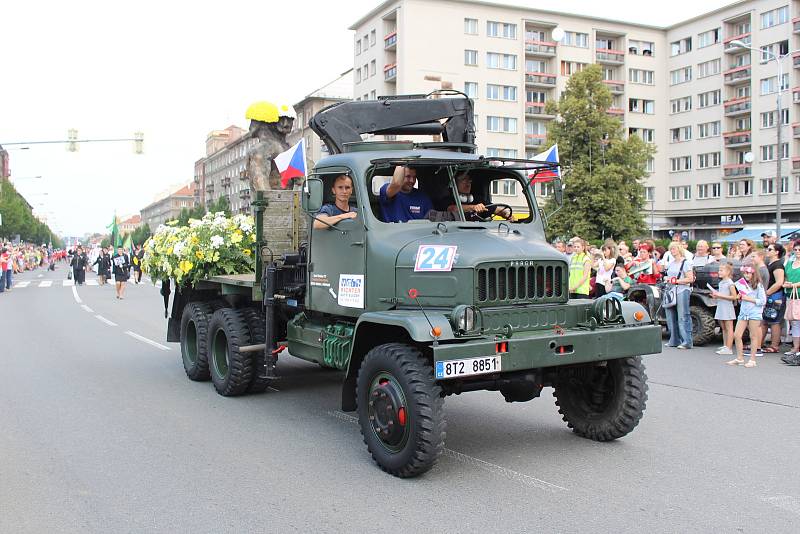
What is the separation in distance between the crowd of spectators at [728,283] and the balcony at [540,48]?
187 ft

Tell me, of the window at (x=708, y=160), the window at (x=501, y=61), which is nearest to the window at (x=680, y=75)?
the window at (x=708, y=160)

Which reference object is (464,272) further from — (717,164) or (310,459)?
(717,164)

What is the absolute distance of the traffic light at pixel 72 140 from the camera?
3073 centimetres

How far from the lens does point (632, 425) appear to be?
20.6ft

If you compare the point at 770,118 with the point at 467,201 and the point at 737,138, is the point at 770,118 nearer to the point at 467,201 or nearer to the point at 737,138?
the point at 737,138

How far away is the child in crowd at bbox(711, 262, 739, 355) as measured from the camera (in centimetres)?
1201

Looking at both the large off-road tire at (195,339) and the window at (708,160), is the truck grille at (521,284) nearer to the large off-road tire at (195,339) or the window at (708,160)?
the large off-road tire at (195,339)

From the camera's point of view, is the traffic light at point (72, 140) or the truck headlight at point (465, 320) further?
the traffic light at point (72, 140)

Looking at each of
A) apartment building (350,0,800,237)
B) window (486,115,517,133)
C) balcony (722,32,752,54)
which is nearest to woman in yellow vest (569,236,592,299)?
apartment building (350,0,800,237)

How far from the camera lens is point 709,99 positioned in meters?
68.7

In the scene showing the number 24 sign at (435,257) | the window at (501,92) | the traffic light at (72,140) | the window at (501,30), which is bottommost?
the number 24 sign at (435,257)

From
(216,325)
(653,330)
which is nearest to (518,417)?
(653,330)

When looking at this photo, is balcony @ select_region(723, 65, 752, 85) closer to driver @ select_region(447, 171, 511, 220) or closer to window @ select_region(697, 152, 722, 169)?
window @ select_region(697, 152, 722, 169)

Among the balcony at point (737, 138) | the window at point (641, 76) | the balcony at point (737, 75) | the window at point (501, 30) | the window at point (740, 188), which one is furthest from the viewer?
the window at point (641, 76)
